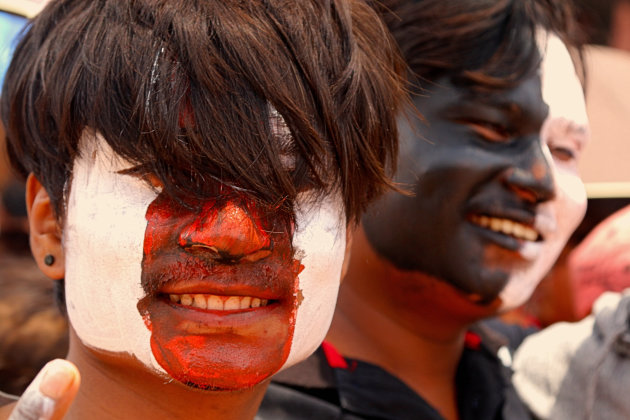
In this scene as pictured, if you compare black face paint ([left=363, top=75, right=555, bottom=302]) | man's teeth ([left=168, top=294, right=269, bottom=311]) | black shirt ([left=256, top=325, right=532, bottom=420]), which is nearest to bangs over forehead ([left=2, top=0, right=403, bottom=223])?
man's teeth ([left=168, top=294, right=269, bottom=311])

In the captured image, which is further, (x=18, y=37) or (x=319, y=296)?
(x=18, y=37)

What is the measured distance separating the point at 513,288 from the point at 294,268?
1.94 feet

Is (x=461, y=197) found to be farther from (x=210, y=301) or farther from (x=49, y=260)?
(x=49, y=260)

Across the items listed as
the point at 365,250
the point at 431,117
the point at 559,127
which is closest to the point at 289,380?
the point at 365,250

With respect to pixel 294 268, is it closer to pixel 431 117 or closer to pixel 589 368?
pixel 431 117

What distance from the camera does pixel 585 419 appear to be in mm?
1563

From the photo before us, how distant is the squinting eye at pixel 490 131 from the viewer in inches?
56.5

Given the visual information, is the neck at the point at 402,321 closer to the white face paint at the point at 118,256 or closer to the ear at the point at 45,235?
the white face paint at the point at 118,256

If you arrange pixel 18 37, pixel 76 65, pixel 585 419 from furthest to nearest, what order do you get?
pixel 585 419 → pixel 18 37 → pixel 76 65

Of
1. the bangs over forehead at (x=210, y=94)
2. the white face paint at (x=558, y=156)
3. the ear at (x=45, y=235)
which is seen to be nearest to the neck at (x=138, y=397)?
the ear at (x=45, y=235)

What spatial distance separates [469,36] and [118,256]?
84 centimetres

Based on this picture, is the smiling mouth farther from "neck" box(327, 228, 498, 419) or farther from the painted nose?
the painted nose

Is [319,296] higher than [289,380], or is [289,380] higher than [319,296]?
[319,296]

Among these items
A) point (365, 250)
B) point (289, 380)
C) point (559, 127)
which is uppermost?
point (559, 127)
